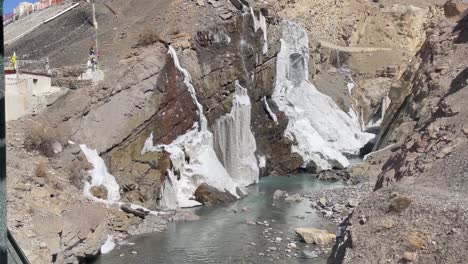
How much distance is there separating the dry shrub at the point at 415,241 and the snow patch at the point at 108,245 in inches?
434

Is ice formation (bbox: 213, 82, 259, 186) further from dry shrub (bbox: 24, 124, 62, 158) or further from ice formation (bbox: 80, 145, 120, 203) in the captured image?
dry shrub (bbox: 24, 124, 62, 158)

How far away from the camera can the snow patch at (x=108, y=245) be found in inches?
704

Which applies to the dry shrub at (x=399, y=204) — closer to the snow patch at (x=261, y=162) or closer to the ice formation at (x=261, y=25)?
the snow patch at (x=261, y=162)

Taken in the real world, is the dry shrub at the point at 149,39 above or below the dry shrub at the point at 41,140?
above

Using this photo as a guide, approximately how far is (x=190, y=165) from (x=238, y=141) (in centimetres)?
528

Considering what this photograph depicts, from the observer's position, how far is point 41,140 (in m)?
20.7

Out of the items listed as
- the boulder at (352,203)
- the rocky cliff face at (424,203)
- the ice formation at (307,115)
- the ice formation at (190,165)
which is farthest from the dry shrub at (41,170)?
the ice formation at (307,115)

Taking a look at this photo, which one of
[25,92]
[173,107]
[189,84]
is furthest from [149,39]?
[25,92]

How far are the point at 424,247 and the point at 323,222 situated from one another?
1205 cm

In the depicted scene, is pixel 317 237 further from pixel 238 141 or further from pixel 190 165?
pixel 238 141

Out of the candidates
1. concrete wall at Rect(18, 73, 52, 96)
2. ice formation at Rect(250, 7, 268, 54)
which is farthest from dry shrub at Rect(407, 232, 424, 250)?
ice formation at Rect(250, 7, 268, 54)

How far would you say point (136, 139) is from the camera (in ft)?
84.7

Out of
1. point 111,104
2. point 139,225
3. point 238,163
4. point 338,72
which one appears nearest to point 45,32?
point 111,104

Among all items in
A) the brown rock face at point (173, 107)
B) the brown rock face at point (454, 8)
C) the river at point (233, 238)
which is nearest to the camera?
the river at point (233, 238)
